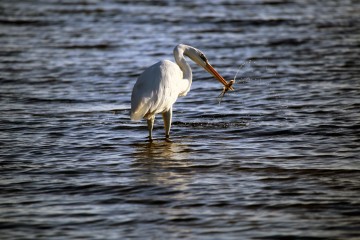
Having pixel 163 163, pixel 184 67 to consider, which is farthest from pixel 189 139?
pixel 163 163

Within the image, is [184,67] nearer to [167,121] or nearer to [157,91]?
[167,121]

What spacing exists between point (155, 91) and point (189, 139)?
A: 0.75 m

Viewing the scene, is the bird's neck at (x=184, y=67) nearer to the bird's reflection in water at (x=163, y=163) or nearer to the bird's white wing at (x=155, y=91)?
the bird's white wing at (x=155, y=91)

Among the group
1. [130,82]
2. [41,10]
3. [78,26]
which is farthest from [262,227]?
[41,10]

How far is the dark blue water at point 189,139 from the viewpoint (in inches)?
257

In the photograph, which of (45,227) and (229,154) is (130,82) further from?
(45,227)

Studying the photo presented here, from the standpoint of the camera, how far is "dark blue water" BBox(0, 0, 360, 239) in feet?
21.4

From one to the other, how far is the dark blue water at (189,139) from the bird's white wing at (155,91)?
413 mm

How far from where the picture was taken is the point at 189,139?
9.60 metres

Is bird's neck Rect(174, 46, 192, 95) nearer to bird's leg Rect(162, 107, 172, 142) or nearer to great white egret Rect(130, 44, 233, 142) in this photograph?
great white egret Rect(130, 44, 233, 142)

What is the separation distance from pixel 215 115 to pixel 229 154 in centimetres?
223

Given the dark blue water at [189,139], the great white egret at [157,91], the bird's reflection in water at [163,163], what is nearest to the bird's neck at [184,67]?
the great white egret at [157,91]

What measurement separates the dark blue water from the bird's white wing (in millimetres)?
413

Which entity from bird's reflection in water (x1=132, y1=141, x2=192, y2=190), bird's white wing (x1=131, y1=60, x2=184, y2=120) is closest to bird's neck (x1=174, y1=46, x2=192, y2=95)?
bird's white wing (x1=131, y1=60, x2=184, y2=120)
